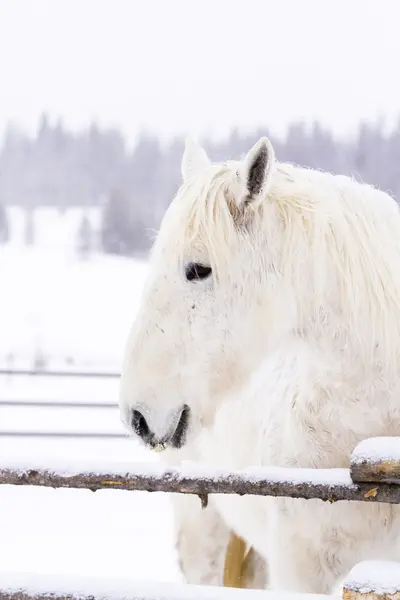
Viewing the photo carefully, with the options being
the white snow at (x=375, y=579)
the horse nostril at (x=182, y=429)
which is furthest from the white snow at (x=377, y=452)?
the horse nostril at (x=182, y=429)

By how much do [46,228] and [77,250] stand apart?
21.3 ft

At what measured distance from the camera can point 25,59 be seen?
56219 millimetres

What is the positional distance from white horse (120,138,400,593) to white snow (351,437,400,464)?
48 centimetres

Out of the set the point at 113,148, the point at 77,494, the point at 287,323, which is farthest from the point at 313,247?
the point at 113,148

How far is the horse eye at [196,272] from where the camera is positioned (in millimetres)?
1938

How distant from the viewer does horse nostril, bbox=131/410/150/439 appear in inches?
75.9

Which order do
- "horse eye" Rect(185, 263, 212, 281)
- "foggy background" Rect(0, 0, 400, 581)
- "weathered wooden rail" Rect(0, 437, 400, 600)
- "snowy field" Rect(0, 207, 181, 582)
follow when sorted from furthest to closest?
"foggy background" Rect(0, 0, 400, 581), "snowy field" Rect(0, 207, 181, 582), "horse eye" Rect(185, 263, 212, 281), "weathered wooden rail" Rect(0, 437, 400, 600)

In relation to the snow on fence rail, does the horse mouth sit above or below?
below

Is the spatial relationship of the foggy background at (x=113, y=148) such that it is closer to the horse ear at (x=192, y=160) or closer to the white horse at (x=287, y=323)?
the white horse at (x=287, y=323)

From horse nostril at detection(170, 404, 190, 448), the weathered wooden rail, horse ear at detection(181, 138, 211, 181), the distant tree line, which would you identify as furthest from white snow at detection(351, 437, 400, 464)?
the distant tree line

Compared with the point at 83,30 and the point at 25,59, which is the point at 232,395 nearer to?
the point at 25,59

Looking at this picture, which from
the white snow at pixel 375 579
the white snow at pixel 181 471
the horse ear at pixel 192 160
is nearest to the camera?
the white snow at pixel 375 579

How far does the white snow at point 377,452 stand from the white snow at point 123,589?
29cm

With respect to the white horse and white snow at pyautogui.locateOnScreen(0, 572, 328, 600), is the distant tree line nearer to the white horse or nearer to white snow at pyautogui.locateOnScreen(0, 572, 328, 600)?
the white horse
